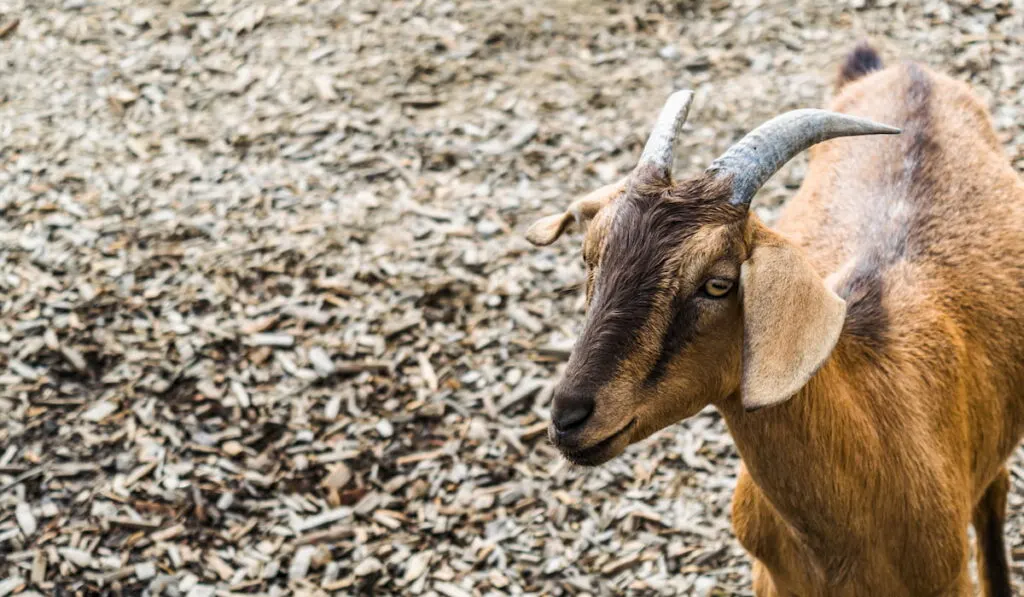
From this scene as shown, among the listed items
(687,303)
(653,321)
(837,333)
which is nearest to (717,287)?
(687,303)

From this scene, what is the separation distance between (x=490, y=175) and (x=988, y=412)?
356 centimetres

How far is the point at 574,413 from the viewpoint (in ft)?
8.95

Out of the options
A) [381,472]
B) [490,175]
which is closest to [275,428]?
[381,472]

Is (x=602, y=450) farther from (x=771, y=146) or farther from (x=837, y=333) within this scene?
(x=771, y=146)

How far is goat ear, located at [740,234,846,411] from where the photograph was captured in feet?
8.46

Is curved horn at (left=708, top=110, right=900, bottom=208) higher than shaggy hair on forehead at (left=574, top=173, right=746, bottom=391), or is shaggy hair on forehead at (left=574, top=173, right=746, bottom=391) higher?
curved horn at (left=708, top=110, right=900, bottom=208)

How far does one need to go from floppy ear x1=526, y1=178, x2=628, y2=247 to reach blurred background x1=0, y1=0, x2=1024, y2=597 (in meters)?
1.58

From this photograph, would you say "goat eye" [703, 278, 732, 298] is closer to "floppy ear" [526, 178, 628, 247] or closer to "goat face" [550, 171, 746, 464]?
"goat face" [550, 171, 746, 464]

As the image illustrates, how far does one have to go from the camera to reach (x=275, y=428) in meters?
5.16

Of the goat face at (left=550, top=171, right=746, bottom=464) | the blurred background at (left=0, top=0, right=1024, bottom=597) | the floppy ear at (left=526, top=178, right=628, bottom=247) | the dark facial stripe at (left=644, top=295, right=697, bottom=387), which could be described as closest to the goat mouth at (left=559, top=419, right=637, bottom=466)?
the goat face at (left=550, top=171, right=746, bottom=464)

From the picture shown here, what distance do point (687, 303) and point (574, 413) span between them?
0.41 m

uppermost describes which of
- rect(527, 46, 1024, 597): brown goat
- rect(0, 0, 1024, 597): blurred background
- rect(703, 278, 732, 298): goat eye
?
rect(703, 278, 732, 298): goat eye

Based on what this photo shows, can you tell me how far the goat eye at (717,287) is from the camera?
9.07 feet

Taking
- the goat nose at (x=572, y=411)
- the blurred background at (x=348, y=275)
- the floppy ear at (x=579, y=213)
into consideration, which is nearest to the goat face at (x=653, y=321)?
the goat nose at (x=572, y=411)
